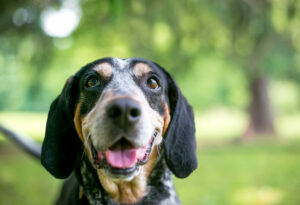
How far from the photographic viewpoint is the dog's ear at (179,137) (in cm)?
322

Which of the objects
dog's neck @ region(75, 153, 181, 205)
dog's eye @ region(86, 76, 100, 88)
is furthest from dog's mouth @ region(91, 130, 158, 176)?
dog's eye @ region(86, 76, 100, 88)

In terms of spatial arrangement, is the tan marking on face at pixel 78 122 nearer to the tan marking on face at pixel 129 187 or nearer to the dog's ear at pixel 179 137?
the tan marking on face at pixel 129 187

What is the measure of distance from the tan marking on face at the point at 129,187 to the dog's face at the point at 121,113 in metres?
0.23

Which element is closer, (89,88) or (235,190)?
(89,88)

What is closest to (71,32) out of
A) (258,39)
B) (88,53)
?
(258,39)

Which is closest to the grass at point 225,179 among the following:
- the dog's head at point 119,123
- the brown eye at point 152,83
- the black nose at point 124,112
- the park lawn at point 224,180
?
the park lawn at point 224,180

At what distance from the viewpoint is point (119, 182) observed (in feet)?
10.2

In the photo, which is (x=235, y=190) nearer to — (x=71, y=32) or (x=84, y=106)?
(x=84, y=106)

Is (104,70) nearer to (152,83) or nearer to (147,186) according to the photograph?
(152,83)

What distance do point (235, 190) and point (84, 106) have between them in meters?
6.20

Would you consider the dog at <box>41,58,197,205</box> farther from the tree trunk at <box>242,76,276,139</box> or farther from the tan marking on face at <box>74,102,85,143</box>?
the tree trunk at <box>242,76,276,139</box>

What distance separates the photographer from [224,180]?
30.8 feet

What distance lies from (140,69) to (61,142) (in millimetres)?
963

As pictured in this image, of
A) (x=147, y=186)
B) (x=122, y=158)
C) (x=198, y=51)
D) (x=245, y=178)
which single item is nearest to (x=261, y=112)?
(x=198, y=51)
